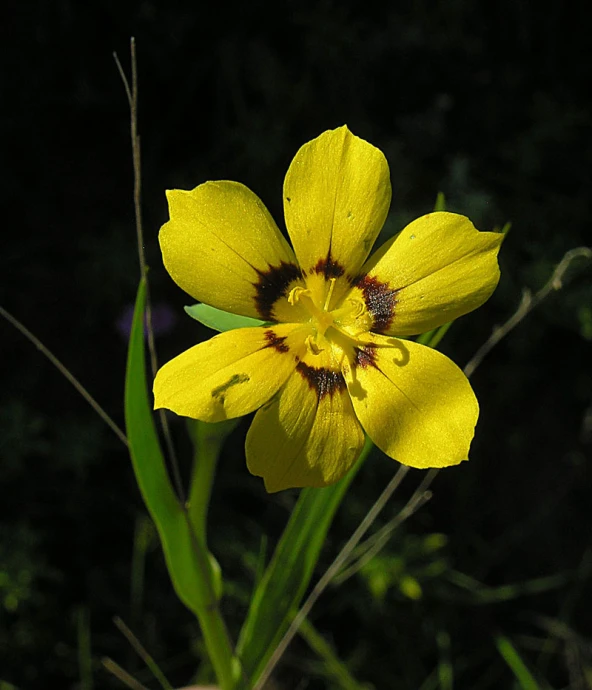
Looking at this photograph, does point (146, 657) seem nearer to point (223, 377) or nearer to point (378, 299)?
point (223, 377)

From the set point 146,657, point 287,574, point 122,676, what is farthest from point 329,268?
point 122,676

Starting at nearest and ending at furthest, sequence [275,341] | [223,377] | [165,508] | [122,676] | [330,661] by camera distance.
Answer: [223,377], [275,341], [165,508], [122,676], [330,661]

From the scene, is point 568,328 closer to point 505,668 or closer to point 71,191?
point 505,668

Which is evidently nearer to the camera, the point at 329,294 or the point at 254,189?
the point at 329,294

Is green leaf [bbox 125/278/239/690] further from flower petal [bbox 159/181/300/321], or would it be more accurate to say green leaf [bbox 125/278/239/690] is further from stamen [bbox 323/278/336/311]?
stamen [bbox 323/278/336/311]

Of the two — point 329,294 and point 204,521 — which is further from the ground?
point 329,294

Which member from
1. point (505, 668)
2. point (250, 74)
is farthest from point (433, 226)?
point (505, 668)

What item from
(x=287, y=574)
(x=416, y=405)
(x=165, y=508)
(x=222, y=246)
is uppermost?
(x=222, y=246)

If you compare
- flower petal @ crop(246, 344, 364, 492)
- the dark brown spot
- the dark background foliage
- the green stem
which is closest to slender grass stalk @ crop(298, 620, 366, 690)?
the dark background foliage

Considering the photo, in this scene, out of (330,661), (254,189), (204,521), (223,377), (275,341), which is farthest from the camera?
(254,189)
